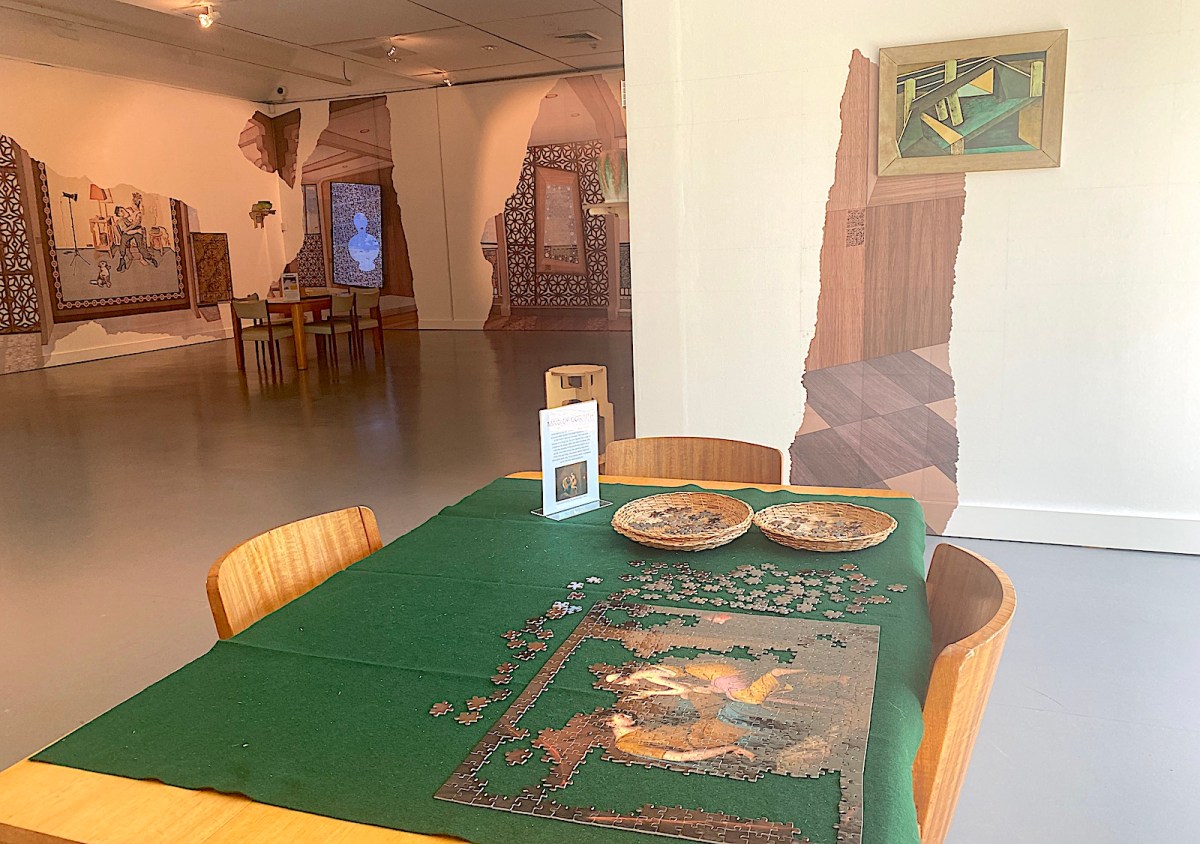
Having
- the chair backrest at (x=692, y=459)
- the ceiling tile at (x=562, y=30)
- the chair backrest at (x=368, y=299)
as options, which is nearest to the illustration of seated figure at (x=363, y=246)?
the chair backrest at (x=368, y=299)

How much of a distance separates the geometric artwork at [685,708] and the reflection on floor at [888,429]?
8.78 ft

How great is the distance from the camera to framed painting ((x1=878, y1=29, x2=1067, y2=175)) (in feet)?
11.9

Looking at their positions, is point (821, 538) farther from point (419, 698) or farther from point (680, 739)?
point (419, 698)

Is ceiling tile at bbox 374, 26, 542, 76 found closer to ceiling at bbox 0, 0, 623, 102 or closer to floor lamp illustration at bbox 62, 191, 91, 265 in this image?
ceiling at bbox 0, 0, 623, 102

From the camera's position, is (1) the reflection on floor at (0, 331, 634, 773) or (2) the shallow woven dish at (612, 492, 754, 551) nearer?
(2) the shallow woven dish at (612, 492, 754, 551)

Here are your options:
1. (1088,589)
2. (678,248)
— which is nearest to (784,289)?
(678,248)

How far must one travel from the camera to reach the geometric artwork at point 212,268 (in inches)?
523

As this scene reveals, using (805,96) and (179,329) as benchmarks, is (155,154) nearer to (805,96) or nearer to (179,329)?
(179,329)

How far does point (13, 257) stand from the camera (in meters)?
10.6

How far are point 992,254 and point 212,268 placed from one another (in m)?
12.4

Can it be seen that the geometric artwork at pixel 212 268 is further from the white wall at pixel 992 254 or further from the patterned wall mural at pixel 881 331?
the patterned wall mural at pixel 881 331

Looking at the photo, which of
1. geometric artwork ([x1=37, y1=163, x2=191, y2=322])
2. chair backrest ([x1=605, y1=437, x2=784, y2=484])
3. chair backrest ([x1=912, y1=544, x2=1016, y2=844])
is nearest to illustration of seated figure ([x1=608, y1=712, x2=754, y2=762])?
chair backrest ([x1=912, y1=544, x2=1016, y2=844])

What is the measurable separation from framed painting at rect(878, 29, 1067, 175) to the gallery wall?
10.6 m

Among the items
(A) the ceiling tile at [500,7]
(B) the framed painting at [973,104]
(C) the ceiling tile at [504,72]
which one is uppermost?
(C) the ceiling tile at [504,72]
